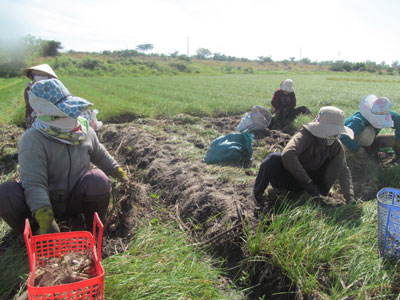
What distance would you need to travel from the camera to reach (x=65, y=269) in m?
1.38

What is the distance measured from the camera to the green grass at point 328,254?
1.72 metres

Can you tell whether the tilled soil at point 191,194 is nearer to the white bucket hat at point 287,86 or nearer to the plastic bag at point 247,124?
the plastic bag at point 247,124

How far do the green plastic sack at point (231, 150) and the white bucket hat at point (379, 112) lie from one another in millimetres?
1520

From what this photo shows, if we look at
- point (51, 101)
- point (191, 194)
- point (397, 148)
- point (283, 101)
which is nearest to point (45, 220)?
point (51, 101)

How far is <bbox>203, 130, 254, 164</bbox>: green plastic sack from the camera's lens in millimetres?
4035

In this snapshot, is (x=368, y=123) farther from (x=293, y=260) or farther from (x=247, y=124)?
(x=293, y=260)

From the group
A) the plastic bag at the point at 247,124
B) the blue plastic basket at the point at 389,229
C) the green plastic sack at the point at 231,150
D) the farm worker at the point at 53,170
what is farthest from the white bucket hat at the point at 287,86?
the farm worker at the point at 53,170

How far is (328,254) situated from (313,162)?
116 cm

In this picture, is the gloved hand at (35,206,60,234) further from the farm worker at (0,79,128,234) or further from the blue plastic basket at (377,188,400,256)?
the blue plastic basket at (377,188,400,256)

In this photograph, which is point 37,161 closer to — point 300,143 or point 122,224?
point 122,224

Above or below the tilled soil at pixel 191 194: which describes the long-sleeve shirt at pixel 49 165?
above

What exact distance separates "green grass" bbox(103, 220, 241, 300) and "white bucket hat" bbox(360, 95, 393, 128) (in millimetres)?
2748

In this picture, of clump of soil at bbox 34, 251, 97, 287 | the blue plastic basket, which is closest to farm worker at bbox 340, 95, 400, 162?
the blue plastic basket

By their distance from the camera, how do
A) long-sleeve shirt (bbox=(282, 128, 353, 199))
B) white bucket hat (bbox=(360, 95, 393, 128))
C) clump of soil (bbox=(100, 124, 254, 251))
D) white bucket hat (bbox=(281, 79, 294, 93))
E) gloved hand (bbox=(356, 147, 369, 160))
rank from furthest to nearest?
white bucket hat (bbox=(281, 79, 294, 93))
gloved hand (bbox=(356, 147, 369, 160))
white bucket hat (bbox=(360, 95, 393, 128))
long-sleeve shirt (bbox=(282, 128, 353, 199))
clump of soil (bbox=(100, 124, 254, 251))
